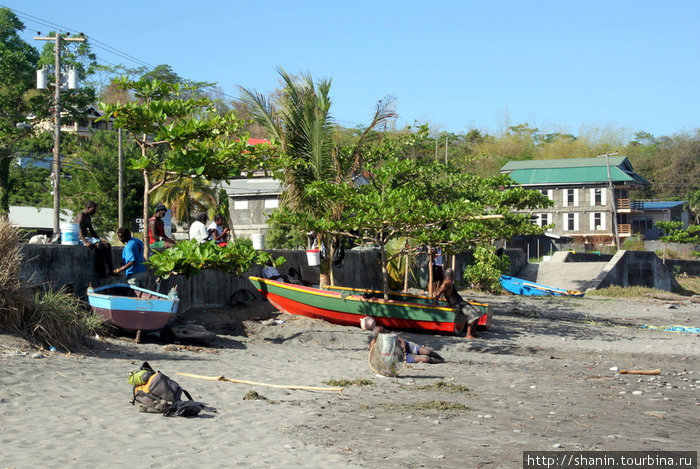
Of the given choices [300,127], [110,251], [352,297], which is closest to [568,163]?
[300,127]

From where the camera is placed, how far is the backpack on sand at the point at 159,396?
7965mm

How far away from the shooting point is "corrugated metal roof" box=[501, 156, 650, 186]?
61.4 meters

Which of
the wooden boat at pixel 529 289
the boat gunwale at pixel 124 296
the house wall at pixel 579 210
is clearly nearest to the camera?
the boat gunwale at pixel 124 296

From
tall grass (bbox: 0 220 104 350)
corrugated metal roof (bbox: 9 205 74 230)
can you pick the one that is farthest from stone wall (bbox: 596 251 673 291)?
corrugated metal roof (bbox: 9 205 74 230)

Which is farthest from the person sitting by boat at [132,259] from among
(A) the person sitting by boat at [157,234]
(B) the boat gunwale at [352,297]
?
(B) the boat gunwale at [352,297]

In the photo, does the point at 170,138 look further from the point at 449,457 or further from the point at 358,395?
the point at 449,457

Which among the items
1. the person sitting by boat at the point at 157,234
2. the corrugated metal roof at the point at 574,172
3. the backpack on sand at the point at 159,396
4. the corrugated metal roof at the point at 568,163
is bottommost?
the backpack on sand at the point at 159,396

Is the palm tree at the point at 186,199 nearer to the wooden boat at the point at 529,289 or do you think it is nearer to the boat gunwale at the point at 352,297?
the wooden boat at the point at 529,289

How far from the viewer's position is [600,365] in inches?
555

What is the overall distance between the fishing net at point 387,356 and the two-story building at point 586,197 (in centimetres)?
5190

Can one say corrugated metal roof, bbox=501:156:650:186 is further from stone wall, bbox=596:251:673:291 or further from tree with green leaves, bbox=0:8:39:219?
tree with green leaves, bbox=0:8:39:219

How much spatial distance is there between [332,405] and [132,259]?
5832 mm

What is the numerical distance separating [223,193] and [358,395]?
27.7 meters

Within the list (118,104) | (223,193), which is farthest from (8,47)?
(118,104)
